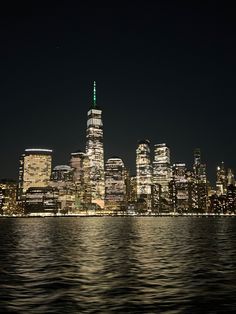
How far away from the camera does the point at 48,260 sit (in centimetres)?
4441

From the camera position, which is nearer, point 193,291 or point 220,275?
point 193,291

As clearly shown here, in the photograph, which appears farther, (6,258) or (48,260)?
(6,258)

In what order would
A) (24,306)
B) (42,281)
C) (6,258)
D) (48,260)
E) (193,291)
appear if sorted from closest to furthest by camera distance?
1. (24,306)
2. (193,291)
3. (42,281)
4. (48,260)
5. (6,258)

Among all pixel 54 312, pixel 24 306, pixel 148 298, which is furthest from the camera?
pixel 148 298

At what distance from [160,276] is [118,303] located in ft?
31.4

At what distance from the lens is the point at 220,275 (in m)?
34.0

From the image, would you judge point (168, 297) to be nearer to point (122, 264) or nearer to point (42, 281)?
point (42, 281)

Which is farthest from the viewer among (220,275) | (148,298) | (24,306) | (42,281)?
(220,275)

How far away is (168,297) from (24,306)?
793 cm

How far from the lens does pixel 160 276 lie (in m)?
32.7

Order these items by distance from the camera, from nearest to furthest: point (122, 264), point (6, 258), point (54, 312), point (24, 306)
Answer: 1. point (54, 312)
2. point (24, 306)
3. point (122, 264)
4. point (6, 258)

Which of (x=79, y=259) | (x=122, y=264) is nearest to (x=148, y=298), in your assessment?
(x=122, y=264)

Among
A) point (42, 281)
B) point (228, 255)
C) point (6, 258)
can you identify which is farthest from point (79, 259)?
point (228, 255)

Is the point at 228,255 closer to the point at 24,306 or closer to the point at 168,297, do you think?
the point at 168,297
